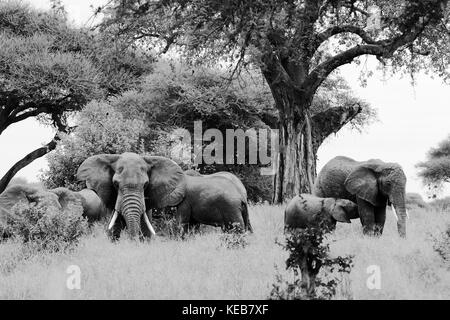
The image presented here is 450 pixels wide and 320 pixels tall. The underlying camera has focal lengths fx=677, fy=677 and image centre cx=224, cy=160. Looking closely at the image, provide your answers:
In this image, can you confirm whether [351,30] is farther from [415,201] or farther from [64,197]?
[64,197]

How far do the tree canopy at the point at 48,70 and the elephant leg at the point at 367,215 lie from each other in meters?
20.8

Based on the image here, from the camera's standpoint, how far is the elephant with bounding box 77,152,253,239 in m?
13.1

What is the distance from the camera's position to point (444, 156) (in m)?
41.4

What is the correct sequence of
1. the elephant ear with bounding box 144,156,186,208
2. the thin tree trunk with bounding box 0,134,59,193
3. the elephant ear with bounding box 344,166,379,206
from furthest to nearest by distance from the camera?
the thin tree trunk with bounding box 0,134,59,193
the elephant ear with bounding box 144,156,186,208
the elephant ear with bounding box 344,166,379,206

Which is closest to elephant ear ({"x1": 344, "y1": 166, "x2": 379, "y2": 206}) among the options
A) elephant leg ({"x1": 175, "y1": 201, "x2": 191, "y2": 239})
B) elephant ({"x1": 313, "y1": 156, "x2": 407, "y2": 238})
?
elephant ({"x1": 313, "y1": 156, "x2": 407, "y2": 238})

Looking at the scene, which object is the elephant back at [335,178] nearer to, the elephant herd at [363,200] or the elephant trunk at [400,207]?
the elephant herd at [363,200]

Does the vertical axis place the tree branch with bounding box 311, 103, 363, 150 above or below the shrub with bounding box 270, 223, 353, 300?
above

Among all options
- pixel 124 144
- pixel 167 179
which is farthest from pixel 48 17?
pixel 167 179

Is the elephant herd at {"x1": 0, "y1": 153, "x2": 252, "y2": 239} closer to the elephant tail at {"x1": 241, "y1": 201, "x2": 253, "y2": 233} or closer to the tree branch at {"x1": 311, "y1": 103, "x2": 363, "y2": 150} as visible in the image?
the elephant tail at {"x1": 241, "y1": 201, "x2": 253, "y2": 233}

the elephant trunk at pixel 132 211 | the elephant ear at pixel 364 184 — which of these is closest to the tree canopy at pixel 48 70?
the elephant trunk at pixel 132 211

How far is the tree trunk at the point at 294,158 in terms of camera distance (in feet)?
75.7

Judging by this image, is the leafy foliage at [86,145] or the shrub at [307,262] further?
the leafy foliage at [86,145]

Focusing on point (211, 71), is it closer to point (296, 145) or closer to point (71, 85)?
point (71, 85)

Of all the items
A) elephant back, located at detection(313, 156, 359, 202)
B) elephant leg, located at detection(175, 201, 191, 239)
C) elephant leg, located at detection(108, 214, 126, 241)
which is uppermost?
elephant back, located at detection(313, 156, 359, 202)
